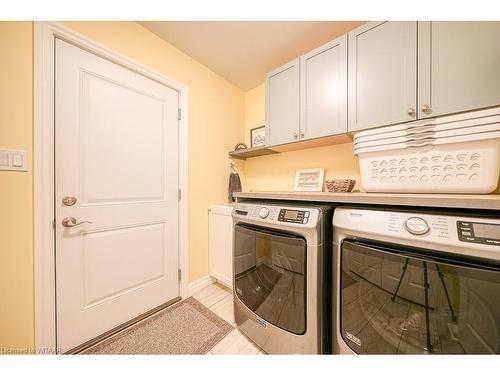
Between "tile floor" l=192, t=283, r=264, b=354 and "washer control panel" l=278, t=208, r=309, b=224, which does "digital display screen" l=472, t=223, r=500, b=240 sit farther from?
"tile floor" l=192, t=283, r=264, b=354

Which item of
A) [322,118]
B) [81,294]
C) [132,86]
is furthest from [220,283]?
[132,86]

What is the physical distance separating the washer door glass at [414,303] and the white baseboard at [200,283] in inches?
54.6

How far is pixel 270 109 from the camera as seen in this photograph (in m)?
1.70

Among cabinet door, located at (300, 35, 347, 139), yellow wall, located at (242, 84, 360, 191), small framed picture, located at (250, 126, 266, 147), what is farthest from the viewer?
small framed picture, located at (250, 126, 266, 147)

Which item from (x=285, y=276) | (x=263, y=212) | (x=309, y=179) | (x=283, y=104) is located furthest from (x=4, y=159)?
(x=309, y=179)

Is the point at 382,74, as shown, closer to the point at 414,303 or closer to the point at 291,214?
the point at 291,214

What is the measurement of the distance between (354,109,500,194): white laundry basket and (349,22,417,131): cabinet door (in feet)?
0.34

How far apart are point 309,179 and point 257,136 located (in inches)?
33.9

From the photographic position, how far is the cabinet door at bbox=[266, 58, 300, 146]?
60.3 inches

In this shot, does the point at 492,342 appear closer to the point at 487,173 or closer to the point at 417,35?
the point at 487,173

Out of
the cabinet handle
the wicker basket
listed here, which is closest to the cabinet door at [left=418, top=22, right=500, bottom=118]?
the cabinet handle

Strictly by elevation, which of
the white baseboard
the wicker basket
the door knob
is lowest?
the white baseboard

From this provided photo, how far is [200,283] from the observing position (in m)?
1.86

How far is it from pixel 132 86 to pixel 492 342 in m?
2.33
